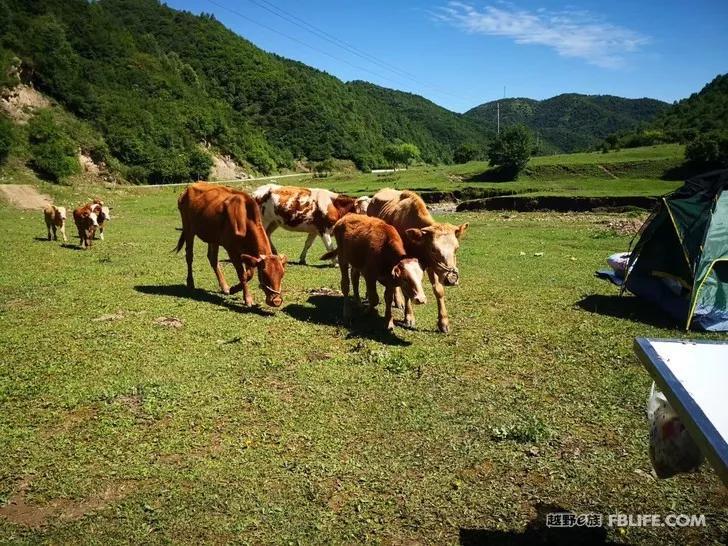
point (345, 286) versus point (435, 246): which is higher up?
point (435, 246)

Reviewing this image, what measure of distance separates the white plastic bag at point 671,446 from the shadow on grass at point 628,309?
7663 mm

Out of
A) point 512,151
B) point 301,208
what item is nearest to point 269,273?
point 301,208

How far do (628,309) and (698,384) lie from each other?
31.0 feet

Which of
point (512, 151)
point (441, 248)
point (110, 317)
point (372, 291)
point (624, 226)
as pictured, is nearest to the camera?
point (441, 248)

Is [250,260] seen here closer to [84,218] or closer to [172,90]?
[84,218]

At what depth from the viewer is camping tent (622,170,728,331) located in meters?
9.83

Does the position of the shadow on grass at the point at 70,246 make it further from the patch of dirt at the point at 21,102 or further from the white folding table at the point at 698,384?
the patch of dirt at the point at 21,102

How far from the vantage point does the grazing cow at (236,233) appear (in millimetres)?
10141

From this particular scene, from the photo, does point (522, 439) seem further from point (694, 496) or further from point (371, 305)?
point (371, 305)

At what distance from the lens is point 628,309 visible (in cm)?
1137

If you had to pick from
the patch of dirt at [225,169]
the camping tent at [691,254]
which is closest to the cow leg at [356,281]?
the camping tent at [691,254]

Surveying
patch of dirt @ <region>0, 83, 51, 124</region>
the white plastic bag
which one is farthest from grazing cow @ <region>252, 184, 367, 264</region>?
patch of dirt @ <region>0, 83, 51, 124</region>

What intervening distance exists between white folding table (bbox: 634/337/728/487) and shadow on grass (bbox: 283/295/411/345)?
5935 millimetres

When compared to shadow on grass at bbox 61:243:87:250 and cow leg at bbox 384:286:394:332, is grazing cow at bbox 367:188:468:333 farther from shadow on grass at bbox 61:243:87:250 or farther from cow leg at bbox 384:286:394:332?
shadow on grass at bbox 61:243:87:250
